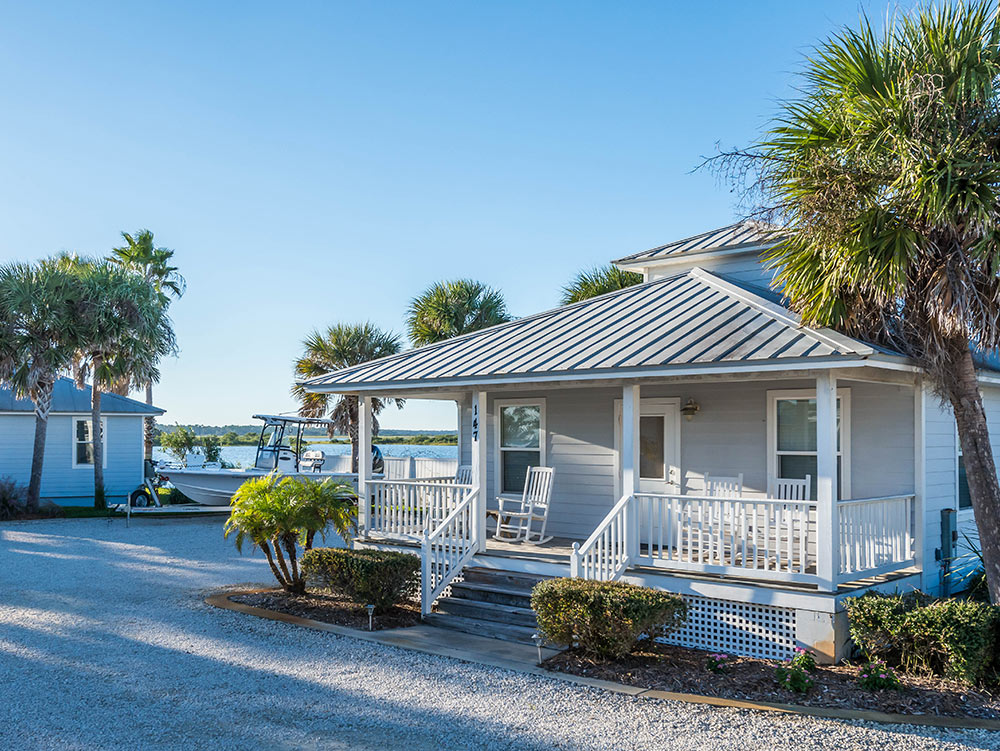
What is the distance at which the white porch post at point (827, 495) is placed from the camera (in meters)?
8.39

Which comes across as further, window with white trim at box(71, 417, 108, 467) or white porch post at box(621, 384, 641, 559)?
window with white trim at box(71, 417, 108, 467)

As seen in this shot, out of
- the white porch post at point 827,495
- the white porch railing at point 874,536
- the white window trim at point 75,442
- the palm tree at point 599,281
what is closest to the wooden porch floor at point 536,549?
the white porch post at point 827,495

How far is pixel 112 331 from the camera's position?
23.2 metres

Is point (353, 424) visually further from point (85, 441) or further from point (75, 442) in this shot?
point (75, 442)

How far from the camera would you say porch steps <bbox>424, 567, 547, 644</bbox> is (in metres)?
9.71

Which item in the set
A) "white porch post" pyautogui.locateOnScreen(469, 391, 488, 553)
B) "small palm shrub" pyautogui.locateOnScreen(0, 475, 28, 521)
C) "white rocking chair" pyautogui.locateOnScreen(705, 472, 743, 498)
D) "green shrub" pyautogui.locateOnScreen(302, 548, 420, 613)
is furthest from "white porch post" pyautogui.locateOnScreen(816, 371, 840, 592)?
"small palm shrub" pyautogui.locateOnScreen(0, 475, 28, 521)

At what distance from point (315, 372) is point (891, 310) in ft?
72.5

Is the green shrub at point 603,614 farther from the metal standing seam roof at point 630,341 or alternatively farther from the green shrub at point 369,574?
the metal standing seam roof at point 630,341

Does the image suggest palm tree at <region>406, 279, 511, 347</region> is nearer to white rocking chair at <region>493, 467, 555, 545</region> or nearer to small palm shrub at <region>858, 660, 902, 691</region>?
white rocking chair at <region>493, 467, 555, 545</region>

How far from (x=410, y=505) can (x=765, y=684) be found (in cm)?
596

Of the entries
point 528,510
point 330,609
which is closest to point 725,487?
point 528,510

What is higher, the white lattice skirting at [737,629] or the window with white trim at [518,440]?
the window with white trim at [518,440]

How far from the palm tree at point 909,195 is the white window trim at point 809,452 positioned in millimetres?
1877

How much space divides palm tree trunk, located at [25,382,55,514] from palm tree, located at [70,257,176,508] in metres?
1.36
